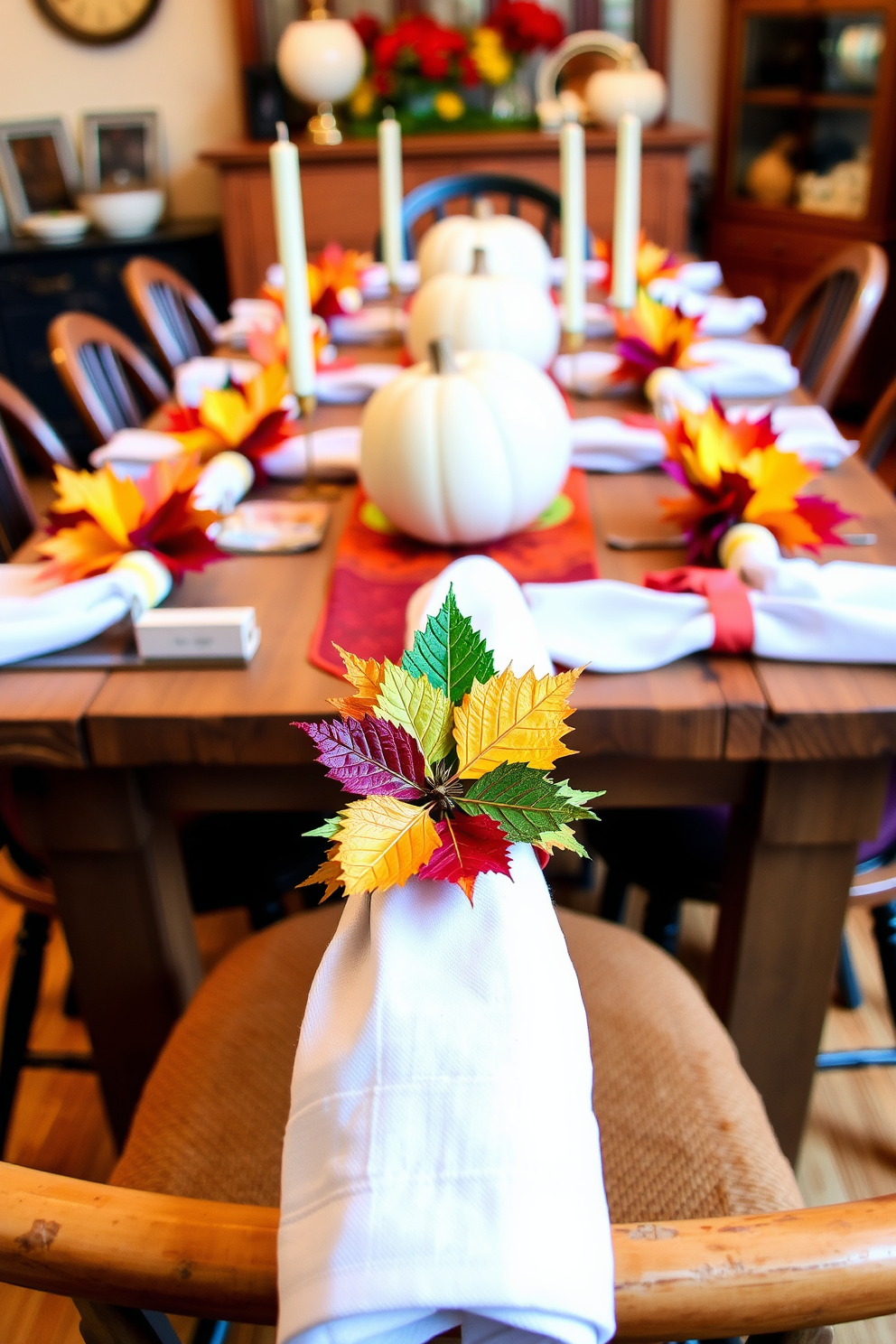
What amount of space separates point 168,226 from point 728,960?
337 cm

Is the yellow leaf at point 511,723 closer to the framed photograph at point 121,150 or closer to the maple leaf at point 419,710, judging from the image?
the maple leaf at point 419,710

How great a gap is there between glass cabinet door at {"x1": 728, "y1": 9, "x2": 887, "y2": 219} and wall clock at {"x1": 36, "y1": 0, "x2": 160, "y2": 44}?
1883mm

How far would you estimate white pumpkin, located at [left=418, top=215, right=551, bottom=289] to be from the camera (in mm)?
1613

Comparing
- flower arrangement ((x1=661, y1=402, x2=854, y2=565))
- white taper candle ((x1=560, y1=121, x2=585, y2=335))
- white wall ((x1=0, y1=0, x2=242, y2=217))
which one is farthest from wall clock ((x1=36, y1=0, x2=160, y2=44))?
flower arrangement ((x1=661, y1=402, x2=854, y2=565))

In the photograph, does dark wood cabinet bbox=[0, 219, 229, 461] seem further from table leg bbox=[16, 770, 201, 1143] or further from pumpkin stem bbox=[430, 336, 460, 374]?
table leg bbox=[16, 770, 201, 1143]

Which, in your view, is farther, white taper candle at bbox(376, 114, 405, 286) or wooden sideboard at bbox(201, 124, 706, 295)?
wooden sideboard at bbox(201, 124, 706, 295)

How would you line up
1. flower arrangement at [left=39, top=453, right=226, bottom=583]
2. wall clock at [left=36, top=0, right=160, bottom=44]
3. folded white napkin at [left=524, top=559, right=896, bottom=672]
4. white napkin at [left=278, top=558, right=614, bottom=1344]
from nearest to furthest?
1. white napkin at [left=278, top=558, right=614, bottom=1344]
2. folded white napkin at [left=524, top=559, right=896, bottom=672]
3. flower arrangement at [left=39, top=453, right=226, bottom=583]
4. wall clock at [left=36, top=0, right=160, bottom=44]

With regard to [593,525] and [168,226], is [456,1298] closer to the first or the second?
[593,525]

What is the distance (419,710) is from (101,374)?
4.33 feet

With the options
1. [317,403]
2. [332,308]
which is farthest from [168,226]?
[317,403]

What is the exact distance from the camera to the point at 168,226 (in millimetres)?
3633

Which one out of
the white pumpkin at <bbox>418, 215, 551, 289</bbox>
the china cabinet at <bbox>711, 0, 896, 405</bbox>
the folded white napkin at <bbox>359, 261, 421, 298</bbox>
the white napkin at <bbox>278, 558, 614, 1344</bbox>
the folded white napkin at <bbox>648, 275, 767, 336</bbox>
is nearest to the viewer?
the white napkin at <bbox>278, 558, 614, 1344</bbox>

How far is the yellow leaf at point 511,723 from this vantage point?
1.67 feet

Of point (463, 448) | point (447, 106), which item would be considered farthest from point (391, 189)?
point (447, 106)
